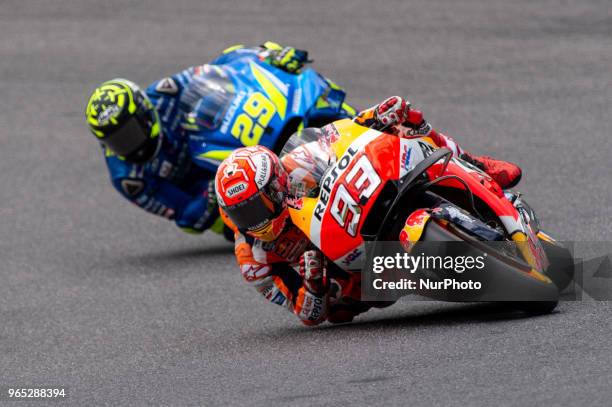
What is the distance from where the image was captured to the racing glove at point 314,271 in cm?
753

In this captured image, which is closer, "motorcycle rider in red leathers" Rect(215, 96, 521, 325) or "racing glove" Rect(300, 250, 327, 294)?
"motorcycle rider in red leathers" Rect(215, 96, 521, 325)

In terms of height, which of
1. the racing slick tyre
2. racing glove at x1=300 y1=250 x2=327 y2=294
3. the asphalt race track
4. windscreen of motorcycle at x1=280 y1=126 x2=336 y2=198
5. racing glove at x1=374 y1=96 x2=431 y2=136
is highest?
racing glove at x1=374 y1=96 x2=431 y2=136

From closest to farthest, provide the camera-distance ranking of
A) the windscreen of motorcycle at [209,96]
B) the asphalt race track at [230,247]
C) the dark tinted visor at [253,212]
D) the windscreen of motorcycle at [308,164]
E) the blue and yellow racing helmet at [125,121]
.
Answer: the asphalt race track at [230,247]
the dark tinted visor at [253,212]
the windscreen of motorcycle at [308,164]
the blue and yellow racing helmet at [125,121]
the windscreen of motorcycle at [209,96]

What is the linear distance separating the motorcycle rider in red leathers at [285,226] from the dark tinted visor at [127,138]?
2.96 meters

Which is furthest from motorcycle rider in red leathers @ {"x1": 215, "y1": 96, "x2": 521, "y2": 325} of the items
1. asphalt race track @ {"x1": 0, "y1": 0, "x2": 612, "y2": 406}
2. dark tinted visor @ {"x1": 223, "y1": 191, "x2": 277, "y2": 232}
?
asphalt race track @ {"x1": 0, "y1": 0, "x2": 612, "y2": 406}

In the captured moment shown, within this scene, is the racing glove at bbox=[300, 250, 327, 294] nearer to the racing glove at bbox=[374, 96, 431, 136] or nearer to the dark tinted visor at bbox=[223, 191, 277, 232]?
the dark tinted visor at bbox=[223, 191, 277, 232]

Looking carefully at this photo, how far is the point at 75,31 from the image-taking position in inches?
723

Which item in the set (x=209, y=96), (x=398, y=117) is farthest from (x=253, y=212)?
(x=209, y=96)

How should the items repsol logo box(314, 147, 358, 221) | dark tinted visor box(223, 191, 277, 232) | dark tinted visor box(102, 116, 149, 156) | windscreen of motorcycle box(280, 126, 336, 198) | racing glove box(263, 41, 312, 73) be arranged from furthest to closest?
racing glove box(263, 41, 312, 73) < dark tinted visor box(102, 116, 149, 156) < windscreen of motorcycle box(280, 126, 336, 198) < dark tinted visor box(223, 191, 277, 232) < repsol logo box(314, 147, 358, 221)

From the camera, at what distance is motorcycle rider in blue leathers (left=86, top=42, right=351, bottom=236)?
10883mm

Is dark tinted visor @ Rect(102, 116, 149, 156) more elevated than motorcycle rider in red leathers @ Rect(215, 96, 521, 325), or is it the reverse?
motorcycle rider in red leathers @ Rect(215, 96, 521, 325)

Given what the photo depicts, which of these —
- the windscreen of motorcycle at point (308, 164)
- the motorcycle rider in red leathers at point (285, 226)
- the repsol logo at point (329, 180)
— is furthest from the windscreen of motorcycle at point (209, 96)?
the repsol logo at point (329, 180)

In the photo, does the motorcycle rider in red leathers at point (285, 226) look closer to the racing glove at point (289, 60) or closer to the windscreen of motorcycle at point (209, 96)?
the windscreen of motorcycle at point (209, 96)

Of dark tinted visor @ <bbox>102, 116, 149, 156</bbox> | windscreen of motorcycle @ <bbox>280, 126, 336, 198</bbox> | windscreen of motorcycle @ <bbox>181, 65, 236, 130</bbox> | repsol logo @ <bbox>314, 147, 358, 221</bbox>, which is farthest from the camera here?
windscreen of motorcycle @ <bbox>181, 65, 236, 130</bbox>
